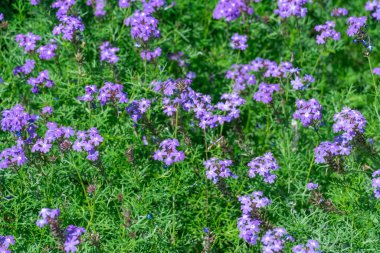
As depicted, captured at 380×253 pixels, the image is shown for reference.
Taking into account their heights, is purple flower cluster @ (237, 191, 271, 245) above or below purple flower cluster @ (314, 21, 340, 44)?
below

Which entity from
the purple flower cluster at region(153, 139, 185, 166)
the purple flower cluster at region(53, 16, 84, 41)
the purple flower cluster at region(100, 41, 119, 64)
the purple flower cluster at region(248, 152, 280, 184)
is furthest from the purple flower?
the purple flower cluster at region(248, 152, 280, 184)

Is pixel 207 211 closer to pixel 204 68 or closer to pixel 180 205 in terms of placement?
pixel 180 205

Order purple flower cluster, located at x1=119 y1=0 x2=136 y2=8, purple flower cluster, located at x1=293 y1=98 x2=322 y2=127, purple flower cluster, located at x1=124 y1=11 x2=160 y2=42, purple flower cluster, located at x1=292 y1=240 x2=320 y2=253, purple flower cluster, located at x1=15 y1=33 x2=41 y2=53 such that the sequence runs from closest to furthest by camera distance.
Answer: purple flower cluster, located at x1=292 y1=240 x2=320 y2=253
purple flower cluster, located at x1=293 y1=98 x2=322 y2=127
purple flower cluster, located at x1=124 y1=11 x2=160 y2=42
purple flower cluster, located at x1=15 y1=33 x2=41 y2=53
purple flower cluster, located at x1=119 y1=0 x2=136 y2=8

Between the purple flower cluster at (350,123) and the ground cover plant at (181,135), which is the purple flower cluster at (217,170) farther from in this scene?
the purple flower cluster at (350,123)

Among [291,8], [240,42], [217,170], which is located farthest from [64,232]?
[291,8]

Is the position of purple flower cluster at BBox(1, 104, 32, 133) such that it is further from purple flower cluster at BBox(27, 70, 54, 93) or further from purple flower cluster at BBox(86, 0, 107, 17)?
purple flower cluster at BBox(86, 0, 107, 17)

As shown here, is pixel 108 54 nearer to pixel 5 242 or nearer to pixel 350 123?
pixel 5 242

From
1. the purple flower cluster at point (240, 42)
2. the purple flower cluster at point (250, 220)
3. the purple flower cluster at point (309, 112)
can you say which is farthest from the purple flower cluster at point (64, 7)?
the purple flower cluster at point (250, 220)
